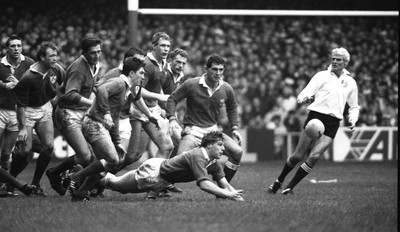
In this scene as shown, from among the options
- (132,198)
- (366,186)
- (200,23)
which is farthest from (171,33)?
(132,198)

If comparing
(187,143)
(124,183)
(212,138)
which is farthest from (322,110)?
(124,183)

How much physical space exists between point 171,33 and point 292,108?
14.6 feet

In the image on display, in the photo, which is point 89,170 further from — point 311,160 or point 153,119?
point 311,160

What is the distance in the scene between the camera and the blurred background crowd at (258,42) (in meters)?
23.7

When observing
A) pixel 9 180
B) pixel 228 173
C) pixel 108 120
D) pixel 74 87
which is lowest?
pixel 228 173

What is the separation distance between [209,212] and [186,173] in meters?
1.28

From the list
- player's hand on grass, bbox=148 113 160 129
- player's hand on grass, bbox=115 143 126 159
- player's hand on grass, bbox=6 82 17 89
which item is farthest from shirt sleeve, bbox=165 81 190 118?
player's hand on grass, bbox=6 82 17 89

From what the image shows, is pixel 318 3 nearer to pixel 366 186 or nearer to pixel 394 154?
pixel 394 154

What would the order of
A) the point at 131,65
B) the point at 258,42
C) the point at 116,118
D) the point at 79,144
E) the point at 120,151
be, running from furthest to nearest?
the point at 258,42 → the point at 79,144 → the point at 120,151 → the point at 116,118 → the point at 131,65

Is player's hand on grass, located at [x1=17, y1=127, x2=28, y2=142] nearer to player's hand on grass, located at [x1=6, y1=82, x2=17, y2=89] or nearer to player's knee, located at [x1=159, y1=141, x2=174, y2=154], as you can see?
player's hand on grass, located at [x1=6, y1=82, x2=17, y2=89]

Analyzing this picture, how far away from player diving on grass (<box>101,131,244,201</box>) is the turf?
0.56 ft

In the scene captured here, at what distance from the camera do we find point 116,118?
10.7m

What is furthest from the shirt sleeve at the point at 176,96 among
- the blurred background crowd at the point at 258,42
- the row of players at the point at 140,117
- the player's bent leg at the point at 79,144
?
the blurred background crowd at the point at 258,42

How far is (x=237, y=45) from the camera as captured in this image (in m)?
26.2
